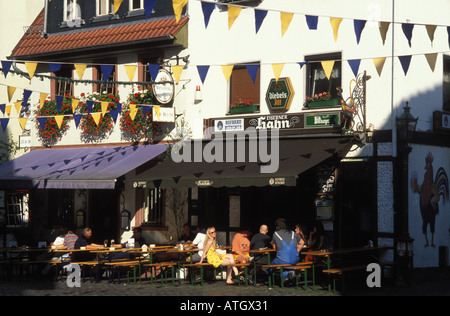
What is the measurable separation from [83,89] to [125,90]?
1793mm

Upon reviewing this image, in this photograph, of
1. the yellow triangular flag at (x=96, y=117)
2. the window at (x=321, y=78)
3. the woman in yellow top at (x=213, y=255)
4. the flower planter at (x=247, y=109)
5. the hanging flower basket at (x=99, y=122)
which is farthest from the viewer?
the hanging flower basket at (x=99, y=122)

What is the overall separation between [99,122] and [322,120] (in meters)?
7.64

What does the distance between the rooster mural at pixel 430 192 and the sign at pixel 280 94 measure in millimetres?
3557

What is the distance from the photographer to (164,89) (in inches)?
915

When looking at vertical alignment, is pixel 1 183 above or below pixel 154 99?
below

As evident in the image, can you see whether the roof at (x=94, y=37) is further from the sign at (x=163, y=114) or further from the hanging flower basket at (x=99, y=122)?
the sign at (x=163, y=114)

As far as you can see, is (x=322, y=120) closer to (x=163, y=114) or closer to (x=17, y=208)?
(x=163, y=114)

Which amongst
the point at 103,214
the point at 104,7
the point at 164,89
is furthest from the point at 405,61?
the point at 103,214

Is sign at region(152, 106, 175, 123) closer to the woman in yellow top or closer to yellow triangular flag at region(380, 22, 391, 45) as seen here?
the woman in yellow top

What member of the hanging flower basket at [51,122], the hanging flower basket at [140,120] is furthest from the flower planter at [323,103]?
the hanging flower basket at [51,122]

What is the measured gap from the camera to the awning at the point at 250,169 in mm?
18891
